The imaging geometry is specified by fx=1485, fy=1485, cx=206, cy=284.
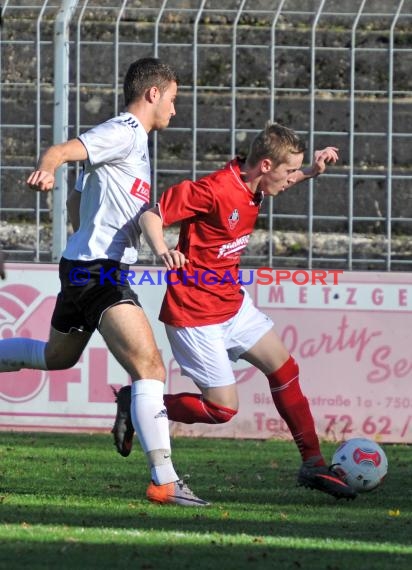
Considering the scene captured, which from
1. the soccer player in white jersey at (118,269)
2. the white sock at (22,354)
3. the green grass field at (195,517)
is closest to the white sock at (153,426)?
the soccer player in white jersey at (118,269)

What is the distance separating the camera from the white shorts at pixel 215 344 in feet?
22.2

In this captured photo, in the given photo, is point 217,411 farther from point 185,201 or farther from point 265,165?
point 265,165

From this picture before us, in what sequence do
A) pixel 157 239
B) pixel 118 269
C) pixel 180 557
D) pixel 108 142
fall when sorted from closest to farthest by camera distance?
pixel 180 557 < pixel 157 239 < pixel 108 142 < pixel 118 269

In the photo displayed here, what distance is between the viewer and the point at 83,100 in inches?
422

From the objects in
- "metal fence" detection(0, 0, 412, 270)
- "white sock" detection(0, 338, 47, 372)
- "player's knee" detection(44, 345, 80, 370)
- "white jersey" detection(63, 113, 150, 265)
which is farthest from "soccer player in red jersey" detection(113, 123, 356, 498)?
"metal fence" detection(0, 0, 412, 270)

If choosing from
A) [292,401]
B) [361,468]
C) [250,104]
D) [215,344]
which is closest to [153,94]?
[215,344]

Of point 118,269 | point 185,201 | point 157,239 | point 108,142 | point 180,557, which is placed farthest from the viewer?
point 185,201

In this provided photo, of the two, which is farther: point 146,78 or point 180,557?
point 146,78

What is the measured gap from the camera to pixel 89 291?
6.33 metres

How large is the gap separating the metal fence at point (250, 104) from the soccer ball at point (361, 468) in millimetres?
3393

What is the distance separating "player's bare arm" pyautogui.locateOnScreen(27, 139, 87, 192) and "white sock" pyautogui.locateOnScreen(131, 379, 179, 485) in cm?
98

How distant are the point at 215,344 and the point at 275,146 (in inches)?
37.1

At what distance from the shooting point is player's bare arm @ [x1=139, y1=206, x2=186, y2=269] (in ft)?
19.7

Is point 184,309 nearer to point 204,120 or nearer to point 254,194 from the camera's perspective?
point 254,194
